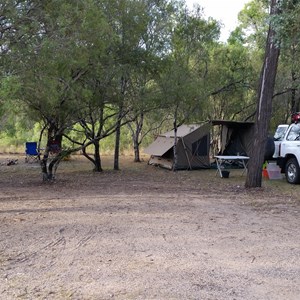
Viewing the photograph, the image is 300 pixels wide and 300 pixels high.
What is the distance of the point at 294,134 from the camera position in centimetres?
1209

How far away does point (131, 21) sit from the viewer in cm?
1145

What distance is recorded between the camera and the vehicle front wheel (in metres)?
11.8

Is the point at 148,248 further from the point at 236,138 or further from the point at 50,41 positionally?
the point at 236,138

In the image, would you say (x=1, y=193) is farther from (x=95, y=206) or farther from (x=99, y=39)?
(x=99, y=39)

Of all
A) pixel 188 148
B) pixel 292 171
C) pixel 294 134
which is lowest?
pixel 292 171

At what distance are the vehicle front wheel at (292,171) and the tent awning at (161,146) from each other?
18.9 feet

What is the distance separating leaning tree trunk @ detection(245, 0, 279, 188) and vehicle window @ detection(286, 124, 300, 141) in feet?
6.51

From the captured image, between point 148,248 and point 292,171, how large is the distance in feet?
28.4

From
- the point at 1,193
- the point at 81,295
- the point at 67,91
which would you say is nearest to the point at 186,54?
the point at 67,91

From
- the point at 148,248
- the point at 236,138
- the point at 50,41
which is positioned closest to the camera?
the point at 148,248

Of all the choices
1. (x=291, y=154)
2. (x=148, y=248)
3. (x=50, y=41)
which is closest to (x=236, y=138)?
(x=291, y=154)

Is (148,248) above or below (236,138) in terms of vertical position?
below

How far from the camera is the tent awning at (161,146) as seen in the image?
674 inches

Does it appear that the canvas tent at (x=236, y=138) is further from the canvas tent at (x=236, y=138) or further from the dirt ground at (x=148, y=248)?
the dirt ground at (x=148, y=248)
